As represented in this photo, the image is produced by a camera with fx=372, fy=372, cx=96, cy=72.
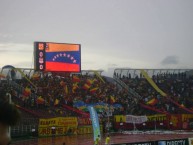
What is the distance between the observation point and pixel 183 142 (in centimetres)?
1906

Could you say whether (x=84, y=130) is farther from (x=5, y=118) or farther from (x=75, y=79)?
(x=5, y=118)

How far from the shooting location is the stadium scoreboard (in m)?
43.8

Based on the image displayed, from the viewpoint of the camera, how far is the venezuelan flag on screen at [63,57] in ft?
148

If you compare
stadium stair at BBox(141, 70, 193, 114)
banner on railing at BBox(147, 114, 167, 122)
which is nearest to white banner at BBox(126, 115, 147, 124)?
banner on railing at BBox(147, 114, 167, 122)

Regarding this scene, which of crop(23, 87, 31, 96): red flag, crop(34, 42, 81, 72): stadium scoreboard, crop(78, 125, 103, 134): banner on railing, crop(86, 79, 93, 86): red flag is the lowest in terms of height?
crop(78, 125, 103, 134): banner on railing

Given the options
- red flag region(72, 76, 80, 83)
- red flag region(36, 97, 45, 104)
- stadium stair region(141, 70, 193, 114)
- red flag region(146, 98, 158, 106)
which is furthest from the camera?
red flag region(72, 76, 80, 83)

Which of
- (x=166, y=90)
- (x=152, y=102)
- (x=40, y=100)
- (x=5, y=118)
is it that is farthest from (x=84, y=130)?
(x=5, y=118)

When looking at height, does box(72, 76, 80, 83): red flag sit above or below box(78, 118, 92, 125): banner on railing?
above

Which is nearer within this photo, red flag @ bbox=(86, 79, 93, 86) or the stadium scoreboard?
the stadium scoreboard

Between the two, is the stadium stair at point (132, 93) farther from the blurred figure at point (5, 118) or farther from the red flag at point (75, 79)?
the blurred figure at point (5, 118)

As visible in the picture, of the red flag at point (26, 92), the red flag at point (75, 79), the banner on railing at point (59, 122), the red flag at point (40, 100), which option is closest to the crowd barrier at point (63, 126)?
the banner on railing at point (59, 122)

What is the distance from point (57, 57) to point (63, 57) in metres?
0.86

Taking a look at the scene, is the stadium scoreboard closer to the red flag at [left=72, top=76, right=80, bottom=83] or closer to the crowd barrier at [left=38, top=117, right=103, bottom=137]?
the red flag at [left=72, top=76, right=80, bottom=83]

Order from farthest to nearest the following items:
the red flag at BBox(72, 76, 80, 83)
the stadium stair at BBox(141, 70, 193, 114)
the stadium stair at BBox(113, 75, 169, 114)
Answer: the red flag at BBox(72, 76, 80, 83) < the stadium stair at BBox(113, 75, 169, 114) < the stadium stair at BBox(141, 70, 193, 114)
